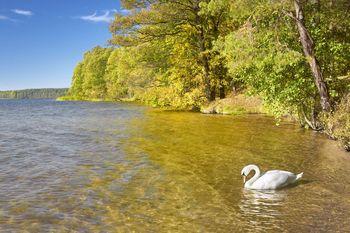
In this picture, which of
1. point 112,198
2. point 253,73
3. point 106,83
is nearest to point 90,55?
point 106,83

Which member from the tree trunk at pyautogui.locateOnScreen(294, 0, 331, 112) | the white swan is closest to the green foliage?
the tree trunk at pyautogui.locateOnScreen(294, 0, 331, 112)

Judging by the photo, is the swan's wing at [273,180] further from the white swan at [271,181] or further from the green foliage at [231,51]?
the green foliage at [231,51]

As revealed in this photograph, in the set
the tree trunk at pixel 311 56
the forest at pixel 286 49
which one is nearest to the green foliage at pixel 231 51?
the forest at pixel 286 49

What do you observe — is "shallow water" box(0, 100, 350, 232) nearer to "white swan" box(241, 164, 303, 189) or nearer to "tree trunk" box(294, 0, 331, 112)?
"white swan" box(241, 164, 303, 189)

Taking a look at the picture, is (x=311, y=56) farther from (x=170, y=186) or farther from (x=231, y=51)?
(x=170, y=186)

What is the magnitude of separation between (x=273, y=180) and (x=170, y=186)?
2986 mm

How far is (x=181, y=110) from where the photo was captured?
43688 mm

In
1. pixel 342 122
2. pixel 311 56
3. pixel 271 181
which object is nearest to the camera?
pixel 271 181

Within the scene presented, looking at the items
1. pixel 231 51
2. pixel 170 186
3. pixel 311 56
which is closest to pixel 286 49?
pixel 311 56

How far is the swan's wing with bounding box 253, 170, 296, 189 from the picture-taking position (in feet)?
38.9

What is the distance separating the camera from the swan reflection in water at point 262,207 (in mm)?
9234

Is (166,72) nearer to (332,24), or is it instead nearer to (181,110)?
(181,110)

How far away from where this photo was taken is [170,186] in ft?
41.0

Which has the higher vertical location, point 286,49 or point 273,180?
point 286,49
